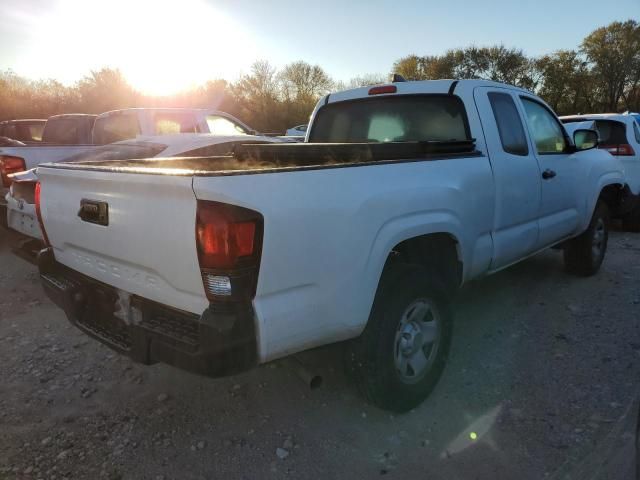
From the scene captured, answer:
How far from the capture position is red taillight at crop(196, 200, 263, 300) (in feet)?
6.45

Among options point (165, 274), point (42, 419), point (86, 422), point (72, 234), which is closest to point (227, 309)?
point (165, 274)

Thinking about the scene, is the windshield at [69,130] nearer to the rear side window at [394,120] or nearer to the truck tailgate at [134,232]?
the rear side window at [394,120]

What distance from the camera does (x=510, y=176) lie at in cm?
372

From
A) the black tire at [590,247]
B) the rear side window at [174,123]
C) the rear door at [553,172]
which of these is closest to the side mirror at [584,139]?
the rear door at [553,172]

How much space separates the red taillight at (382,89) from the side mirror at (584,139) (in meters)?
2.09

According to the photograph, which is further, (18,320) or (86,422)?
(18,320)

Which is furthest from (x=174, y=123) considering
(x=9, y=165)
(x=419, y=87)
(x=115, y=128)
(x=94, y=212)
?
(x=94, y=212)

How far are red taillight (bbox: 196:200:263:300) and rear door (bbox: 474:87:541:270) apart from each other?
2.20 meters

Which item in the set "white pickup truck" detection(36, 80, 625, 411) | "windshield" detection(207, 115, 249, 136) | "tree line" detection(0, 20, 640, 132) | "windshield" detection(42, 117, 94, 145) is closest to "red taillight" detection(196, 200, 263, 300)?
"white pickup truck" detection(36, 80, 625, 411)

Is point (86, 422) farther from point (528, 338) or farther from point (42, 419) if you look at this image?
point (528, 338)

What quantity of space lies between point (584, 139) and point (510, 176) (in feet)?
6.13

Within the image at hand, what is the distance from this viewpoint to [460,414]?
2902mm

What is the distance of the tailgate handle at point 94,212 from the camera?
8.08ft

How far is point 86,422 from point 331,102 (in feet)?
10.7
